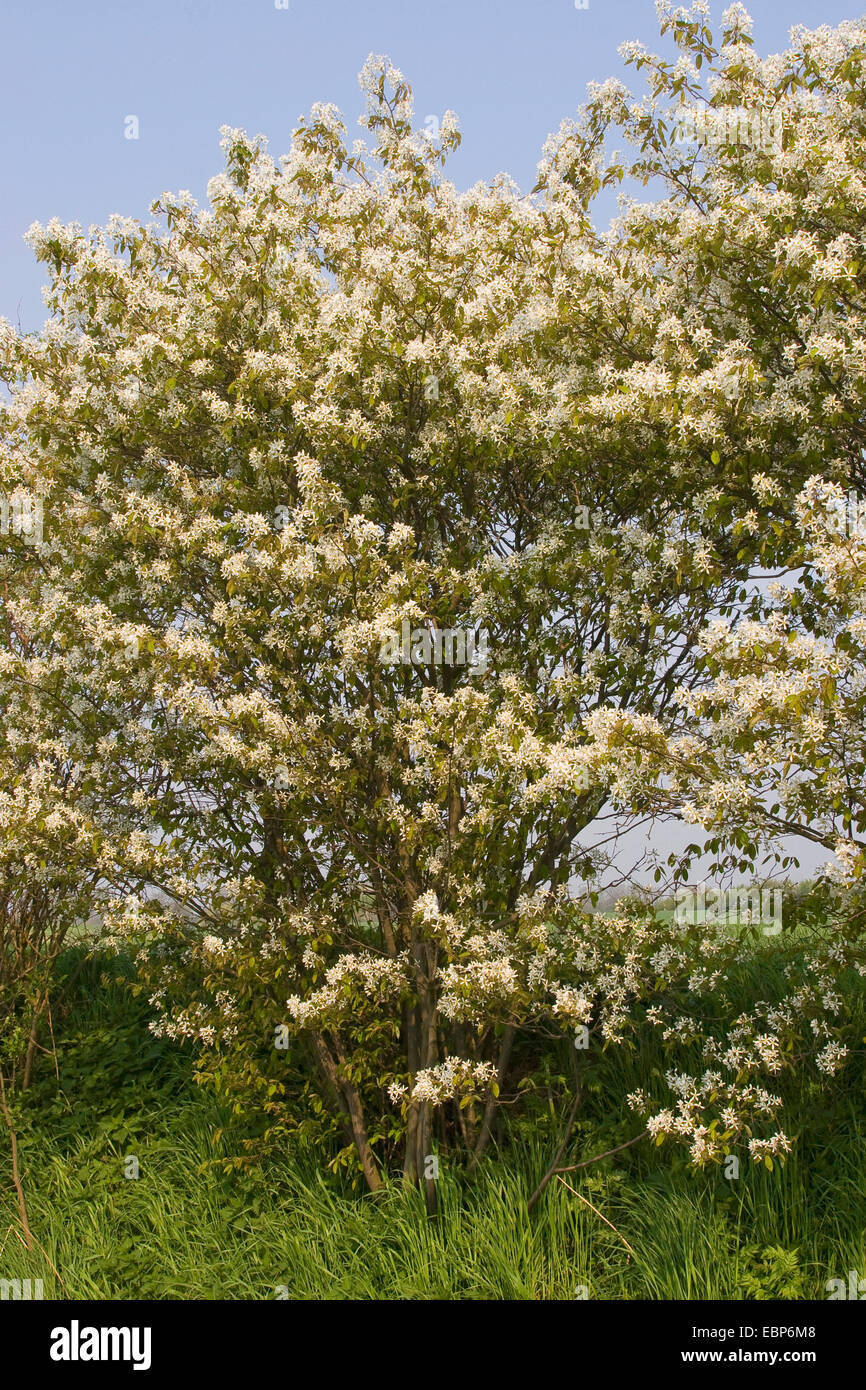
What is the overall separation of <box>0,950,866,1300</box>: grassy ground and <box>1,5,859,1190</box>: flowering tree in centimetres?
50

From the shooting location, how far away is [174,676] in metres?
6.96

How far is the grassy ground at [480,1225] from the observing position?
611cm

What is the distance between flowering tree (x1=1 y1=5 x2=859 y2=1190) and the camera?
252 inches

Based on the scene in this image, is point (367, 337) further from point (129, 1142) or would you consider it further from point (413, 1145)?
point (129, 1142)

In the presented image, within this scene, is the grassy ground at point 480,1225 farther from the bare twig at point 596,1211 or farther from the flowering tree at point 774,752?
the flowering tree at point 774,752

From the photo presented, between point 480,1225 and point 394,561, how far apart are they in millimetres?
3977

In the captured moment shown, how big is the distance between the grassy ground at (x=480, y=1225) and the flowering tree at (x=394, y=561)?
50 centimetres

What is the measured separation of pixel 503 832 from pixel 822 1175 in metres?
2.87

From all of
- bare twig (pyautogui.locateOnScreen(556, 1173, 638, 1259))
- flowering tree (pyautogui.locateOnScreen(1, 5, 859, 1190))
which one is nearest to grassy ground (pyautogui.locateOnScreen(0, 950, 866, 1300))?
bare twig (pyautogui.locateOnScreen(556, 1173, 638, 1259))

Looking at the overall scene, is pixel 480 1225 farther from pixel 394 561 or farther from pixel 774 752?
pixel 394 561

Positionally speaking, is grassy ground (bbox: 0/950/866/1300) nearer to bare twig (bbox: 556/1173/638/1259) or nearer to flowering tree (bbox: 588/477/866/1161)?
bare twig (bbox: 556/1173/638/1259)

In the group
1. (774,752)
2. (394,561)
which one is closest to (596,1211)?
(774,752)

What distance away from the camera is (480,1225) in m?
6.39
